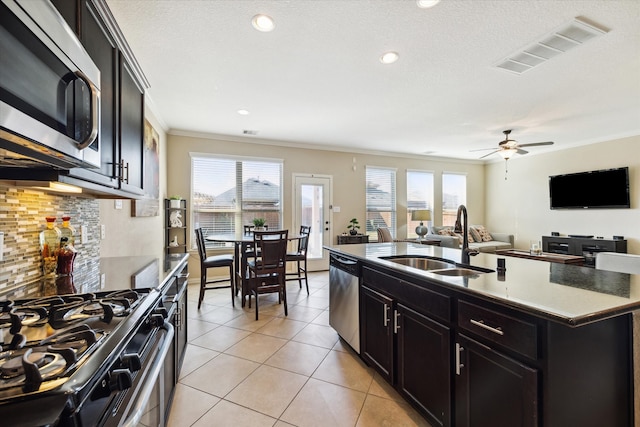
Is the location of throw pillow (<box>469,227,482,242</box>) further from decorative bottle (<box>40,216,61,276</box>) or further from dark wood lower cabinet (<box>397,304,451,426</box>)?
decorative bottle (<box>40,216,61,276</box>)

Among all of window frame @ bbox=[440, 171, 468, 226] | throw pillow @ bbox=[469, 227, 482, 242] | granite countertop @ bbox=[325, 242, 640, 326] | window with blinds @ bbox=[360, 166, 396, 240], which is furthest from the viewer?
window frame @ bbox=[440, 171, 468, 226]

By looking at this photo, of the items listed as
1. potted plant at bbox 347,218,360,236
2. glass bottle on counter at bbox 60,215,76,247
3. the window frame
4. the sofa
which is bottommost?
the sofa

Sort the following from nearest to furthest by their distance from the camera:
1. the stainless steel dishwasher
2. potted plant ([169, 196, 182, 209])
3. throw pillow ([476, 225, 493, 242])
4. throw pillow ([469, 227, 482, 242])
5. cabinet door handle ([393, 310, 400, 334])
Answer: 1. cabinet door handle ([393, 310, 400, 334])
2. the stainless steel dishwasher
3. potted plant ([169, 196, 182, 209])
4. throw pillow ([469, 227, 482, 242])
5. throw pillow ([476, 225, 493, 242])

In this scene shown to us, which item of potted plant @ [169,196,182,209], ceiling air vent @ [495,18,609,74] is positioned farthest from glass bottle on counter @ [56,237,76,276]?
ceiling air vent @ [495,18,609,74]

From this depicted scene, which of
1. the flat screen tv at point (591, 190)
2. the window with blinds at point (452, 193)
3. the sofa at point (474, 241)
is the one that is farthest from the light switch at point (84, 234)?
the flat screen tv at point (591, 190)

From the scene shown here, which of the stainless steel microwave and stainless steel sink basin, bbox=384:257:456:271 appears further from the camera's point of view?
stainless steel sink basin, bbox=384:257:456:271

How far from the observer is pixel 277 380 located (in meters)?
2.10

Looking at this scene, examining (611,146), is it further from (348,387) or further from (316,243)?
(348,387)

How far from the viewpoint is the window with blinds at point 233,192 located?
5.02 m

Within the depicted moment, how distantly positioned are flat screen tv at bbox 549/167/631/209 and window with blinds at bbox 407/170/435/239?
2.46 meters

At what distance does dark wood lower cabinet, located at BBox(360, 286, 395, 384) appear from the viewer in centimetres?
191

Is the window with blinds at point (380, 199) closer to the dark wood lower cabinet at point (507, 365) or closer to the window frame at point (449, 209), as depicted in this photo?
the window frame at point (449, 209)

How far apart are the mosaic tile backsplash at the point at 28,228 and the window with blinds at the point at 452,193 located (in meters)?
7.20

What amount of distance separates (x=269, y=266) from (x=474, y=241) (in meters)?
5.30
